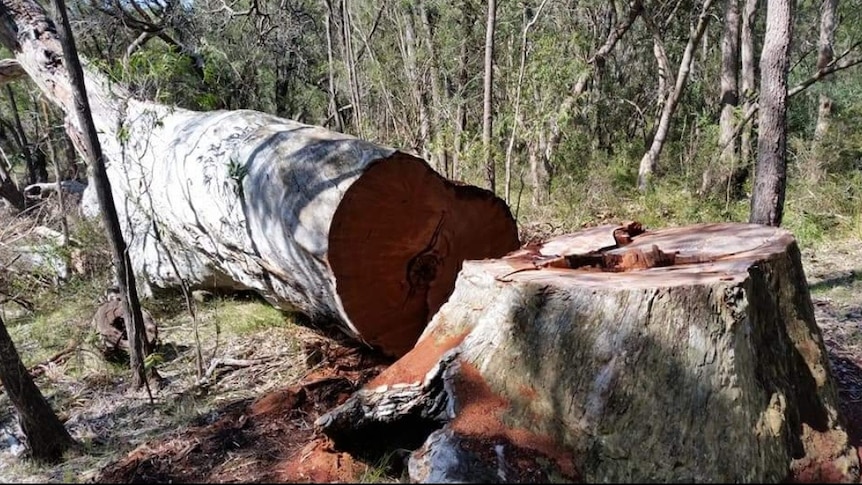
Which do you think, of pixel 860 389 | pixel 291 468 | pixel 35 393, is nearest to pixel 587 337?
pixel 291 468

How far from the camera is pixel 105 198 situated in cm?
334

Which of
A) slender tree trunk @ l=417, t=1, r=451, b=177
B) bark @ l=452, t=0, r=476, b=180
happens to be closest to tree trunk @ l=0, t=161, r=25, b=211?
slender tree trunk @ l=417, t=1, r=451, b=177

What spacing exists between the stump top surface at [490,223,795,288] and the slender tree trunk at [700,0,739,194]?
4.96 metres

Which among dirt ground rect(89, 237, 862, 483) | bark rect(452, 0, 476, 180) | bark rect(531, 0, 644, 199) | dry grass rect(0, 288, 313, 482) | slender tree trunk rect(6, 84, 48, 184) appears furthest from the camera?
slender tree trunk rect(6, 84, 48, 184)

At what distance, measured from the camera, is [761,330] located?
Result: 243cm

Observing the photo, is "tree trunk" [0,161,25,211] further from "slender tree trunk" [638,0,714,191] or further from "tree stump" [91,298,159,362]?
"slender tree trunk" [638,0,714,191]

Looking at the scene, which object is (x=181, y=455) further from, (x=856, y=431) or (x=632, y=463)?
(x=856, y=431)

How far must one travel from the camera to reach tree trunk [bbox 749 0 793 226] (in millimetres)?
4469

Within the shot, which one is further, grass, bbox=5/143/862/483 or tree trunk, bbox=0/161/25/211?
tree trunk, bbox=0/161/25/211

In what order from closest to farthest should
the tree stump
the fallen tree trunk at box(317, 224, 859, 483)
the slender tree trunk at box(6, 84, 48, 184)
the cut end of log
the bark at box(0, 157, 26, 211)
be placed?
the fallen tree trunk at box(317, 224, 859, 483), the cut end of log, the tree stump, the bark at box(0, 157, 26, 211), the slender tree trunk at box(6, 84, 48, 184)

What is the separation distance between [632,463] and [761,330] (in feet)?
2.81

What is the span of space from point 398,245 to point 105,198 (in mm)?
1665

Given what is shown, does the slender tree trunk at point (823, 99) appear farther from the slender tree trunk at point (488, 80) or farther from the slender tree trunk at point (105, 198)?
the slender tree trunk at point (105, 198)

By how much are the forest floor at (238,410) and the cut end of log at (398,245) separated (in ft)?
1.27
